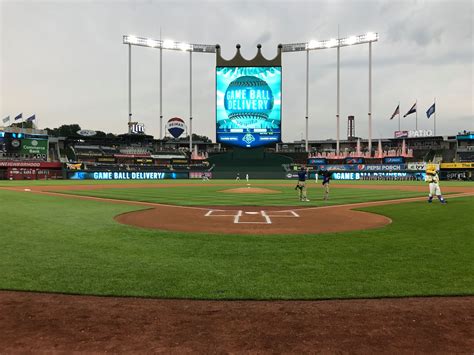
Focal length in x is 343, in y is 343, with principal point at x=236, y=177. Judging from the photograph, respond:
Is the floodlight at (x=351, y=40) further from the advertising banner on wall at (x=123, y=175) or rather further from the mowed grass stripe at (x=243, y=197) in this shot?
the mowed grass stripe at (x=243, y=197)

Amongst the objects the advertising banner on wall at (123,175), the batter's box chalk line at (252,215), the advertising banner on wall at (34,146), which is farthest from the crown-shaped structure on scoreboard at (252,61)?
the batter's box chalk line at (252,215)

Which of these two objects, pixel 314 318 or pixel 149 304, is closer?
pixel 314 318

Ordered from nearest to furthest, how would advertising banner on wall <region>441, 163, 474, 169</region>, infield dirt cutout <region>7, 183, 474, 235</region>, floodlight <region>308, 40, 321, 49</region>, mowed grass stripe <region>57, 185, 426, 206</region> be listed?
infield dirt cutout <region>7, 183, 474, 235</region> → mowed grass stripe <region>57, 185, 426, 206</region> → advertising banner on wall <region>441, 163, 474, 169</region> → floodlight <region>308, 40, 321, 49</region>

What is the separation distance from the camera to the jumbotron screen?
53938 millimetres

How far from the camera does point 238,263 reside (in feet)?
20.3

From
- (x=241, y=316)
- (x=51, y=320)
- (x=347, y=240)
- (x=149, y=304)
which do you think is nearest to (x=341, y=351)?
(x=241, y=316)

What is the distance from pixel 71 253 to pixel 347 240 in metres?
6.11

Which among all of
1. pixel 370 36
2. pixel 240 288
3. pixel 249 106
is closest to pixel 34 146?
pixel 249 106

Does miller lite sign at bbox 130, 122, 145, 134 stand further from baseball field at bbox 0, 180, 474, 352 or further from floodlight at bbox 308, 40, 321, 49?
baseball field at bbox 0, 180, 474, 352

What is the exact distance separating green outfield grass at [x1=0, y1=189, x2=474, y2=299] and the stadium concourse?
→ 1981 inches

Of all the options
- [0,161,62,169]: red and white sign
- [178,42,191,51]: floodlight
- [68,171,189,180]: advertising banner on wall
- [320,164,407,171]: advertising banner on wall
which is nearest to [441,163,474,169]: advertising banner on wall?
[320,164,407,171]: advertising banner on wall

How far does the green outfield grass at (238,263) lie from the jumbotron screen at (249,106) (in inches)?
1785

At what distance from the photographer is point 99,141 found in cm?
8512

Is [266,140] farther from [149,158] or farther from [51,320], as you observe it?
[51,320]
